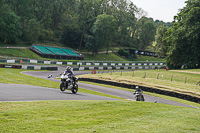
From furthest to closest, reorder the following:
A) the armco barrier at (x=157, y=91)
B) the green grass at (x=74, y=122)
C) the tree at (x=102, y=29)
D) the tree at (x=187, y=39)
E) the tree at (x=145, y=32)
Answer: the tree at (x=145, y=32) < the tree at (x=102, y=29) < the tree at (x=187, y=39) < the armco barrier at (x=157, y=91) < the green grass at (x=74, y=122)

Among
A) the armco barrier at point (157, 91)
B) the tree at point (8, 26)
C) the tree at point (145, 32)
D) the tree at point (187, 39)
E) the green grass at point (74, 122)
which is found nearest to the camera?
the green grass at point (74, 122)

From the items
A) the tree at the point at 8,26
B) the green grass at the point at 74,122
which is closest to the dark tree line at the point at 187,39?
the tree at the point at 8,26

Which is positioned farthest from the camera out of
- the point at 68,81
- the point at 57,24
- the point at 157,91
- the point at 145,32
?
the point at 145,32

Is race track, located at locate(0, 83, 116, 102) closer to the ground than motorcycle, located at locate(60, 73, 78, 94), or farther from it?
closer to the ground

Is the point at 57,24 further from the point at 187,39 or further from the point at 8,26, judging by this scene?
the point at 187,39

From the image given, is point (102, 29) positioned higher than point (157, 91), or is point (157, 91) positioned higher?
point (102, 29)

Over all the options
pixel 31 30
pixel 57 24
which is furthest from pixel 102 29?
pixel 31 30

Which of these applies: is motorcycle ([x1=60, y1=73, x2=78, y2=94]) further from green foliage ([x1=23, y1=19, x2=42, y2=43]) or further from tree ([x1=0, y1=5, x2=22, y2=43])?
green foliage ([x1=23, y1=19, x2=42, y2=43])

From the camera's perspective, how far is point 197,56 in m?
56.0

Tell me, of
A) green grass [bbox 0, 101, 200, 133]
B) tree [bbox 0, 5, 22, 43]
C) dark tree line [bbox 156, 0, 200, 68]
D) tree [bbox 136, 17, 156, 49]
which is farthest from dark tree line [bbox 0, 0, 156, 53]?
green grass [bbox 0, 101, 200, 133]

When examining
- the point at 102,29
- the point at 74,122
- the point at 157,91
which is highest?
the point at 102,29

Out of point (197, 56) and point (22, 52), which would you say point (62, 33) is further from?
point (197, 56)

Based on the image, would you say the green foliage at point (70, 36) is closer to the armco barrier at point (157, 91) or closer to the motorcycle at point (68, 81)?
the armco barrier at point (157, 91)

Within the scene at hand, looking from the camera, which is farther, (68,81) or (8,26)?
(8,26)
